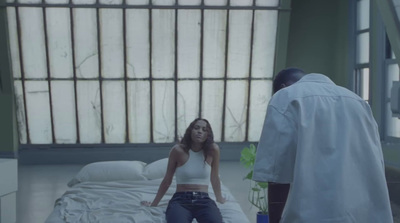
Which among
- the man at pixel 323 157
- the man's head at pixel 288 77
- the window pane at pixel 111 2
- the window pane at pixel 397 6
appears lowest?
the man at pixel 323 157

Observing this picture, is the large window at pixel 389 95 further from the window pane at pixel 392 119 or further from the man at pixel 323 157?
the man at pixel 323 157

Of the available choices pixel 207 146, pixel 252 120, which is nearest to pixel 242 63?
pixel 252 120

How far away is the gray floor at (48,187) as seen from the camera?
5.89 meters

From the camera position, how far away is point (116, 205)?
4.76m

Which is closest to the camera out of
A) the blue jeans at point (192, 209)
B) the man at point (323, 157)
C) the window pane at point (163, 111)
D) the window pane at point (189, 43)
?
the man at point (323, 157)

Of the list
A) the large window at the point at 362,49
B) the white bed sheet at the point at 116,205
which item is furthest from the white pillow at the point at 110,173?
the large window at the point at 362,49

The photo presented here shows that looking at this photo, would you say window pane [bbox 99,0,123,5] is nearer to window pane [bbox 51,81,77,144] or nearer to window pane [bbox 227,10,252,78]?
window pane [bbox 51,81,77,144]

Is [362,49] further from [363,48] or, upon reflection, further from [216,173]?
[216,173]

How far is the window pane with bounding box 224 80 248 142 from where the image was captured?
32.9 feet

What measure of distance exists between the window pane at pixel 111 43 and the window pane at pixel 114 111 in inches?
8.0

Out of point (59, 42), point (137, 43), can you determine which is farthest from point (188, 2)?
point (59, 42)

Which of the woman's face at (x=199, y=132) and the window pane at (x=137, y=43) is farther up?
the window pane at (x=137, y=43)

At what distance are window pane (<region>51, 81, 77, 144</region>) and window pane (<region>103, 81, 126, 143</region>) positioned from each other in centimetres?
53

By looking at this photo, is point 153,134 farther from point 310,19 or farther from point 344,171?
point 344,171
